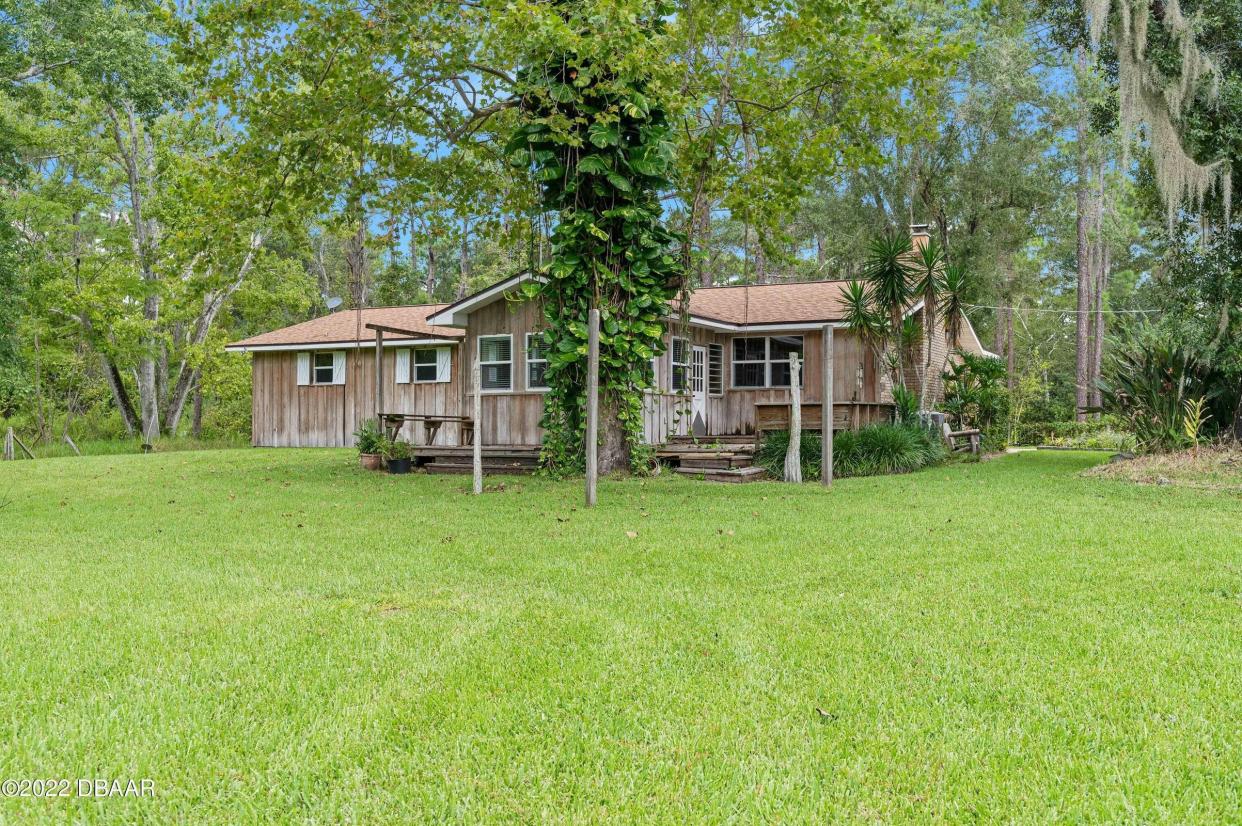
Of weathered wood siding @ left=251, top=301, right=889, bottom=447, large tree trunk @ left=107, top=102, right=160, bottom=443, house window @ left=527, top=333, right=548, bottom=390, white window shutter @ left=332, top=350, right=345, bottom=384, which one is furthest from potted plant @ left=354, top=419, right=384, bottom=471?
large tree trunk @ left=107, top=102, right=160, bottom=443

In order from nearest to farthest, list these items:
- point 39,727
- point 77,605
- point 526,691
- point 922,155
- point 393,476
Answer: point 39,727
point 526,691
point 77,605
point 393,476
point 922,155

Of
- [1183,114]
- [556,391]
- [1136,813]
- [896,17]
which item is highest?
[896,17]

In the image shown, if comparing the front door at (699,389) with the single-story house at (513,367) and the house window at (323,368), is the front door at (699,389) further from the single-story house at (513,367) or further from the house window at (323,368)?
the house window at (323,368)

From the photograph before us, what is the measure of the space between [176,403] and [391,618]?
81.9 feet

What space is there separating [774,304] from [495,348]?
6.88m

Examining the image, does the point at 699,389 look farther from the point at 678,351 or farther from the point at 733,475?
the point at 733,475

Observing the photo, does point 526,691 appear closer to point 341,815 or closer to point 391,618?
point 341,815

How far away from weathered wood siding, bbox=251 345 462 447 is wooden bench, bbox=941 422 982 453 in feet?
35.7

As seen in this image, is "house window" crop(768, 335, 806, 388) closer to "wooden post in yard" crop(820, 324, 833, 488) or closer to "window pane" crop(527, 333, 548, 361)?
"window pane" crop(527, 333, 548, 361)

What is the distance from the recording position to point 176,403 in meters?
25.3

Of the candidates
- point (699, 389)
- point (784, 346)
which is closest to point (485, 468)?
point (699, 389)

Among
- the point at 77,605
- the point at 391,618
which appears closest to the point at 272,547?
the point at 77,605

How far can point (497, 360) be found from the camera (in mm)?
15133

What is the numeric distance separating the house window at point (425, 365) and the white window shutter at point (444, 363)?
4.5 inches
